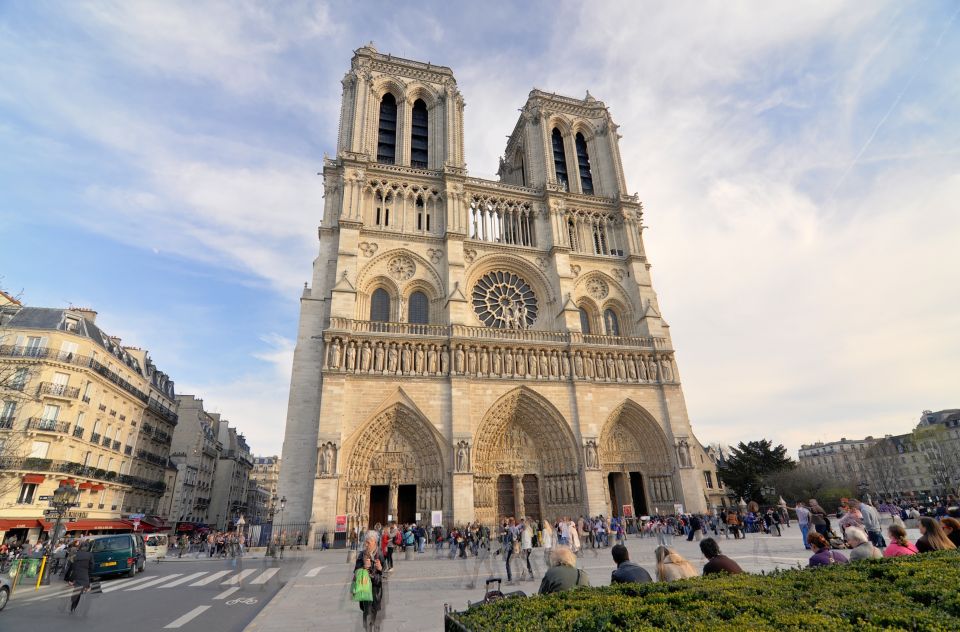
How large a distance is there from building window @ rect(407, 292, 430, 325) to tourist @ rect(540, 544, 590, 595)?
18.3 m

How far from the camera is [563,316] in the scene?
75.4ft

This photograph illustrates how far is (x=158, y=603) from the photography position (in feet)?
26.8

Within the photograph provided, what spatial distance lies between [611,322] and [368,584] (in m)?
22.1

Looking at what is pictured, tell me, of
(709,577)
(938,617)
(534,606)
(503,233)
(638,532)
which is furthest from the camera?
(503,233)

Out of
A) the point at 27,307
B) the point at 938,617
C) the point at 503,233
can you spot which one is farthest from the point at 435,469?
the point at 27,307

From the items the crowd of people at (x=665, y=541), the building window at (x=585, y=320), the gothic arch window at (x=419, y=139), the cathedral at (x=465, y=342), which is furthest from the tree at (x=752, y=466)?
the gothic arch window at (x=419, y=139)

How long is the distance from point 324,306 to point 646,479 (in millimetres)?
16576

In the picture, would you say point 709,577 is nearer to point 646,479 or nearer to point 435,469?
point 435,469

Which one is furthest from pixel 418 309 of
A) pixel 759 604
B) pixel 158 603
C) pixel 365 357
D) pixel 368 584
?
pixel 759 604

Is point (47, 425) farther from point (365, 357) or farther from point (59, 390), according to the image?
point (365, 357)

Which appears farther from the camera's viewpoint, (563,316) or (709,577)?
(563,316)

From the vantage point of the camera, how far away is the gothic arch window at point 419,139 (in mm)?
26750

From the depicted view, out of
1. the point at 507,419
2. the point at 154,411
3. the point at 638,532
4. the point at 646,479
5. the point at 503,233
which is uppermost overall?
the point at 503,233

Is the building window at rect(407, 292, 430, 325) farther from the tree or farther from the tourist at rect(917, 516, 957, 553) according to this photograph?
the tree
